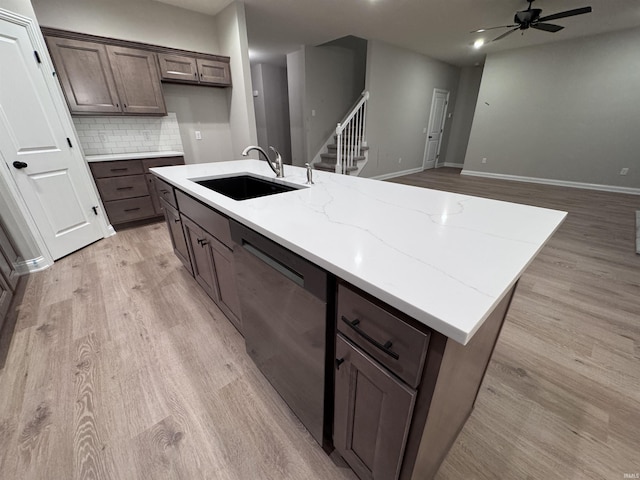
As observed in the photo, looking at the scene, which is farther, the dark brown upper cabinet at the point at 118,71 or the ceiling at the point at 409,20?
the ceiling at the point at 409,20

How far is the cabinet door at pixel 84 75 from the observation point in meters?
2.53

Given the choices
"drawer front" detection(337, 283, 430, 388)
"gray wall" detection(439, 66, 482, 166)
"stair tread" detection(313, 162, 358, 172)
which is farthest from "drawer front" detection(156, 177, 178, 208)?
"gray wall" detection(439, 66, 482, 166)

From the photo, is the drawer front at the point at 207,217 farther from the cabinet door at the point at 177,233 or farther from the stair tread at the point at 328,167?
the stair tread at the point at 328,167

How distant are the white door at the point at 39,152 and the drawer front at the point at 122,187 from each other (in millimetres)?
184

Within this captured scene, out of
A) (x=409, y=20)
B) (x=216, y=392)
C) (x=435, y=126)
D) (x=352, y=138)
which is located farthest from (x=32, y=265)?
(x=435, y=126)

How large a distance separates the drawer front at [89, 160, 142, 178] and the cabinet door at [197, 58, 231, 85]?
1381 mm

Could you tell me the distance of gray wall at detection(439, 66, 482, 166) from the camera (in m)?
6.68

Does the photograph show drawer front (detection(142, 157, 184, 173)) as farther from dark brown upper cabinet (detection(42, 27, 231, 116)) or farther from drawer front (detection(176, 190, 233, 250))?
drawer front (detection(176, 190, 233, 250))

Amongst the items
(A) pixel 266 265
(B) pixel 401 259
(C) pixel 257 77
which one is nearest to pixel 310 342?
(A) pixel 266 265

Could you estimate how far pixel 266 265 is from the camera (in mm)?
936

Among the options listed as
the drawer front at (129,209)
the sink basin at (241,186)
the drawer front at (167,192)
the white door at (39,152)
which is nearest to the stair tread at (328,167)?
the drawer front at (129,209)

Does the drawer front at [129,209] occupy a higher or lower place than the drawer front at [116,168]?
lower

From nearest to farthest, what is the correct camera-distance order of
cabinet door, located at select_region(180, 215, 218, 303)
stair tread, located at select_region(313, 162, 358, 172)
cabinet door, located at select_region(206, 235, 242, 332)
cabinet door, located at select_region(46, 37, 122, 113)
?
1. cabinet door, located at select_region(206, 235, 242, 332)
2. cabinet door, located at select_region(180, 215, 218, 303)
3. cabinet door, located at select_region(46, 37, 122, 113)
4. stair tread, located at select_region(313, 162, 358, 172)

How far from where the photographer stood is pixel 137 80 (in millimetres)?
2945
